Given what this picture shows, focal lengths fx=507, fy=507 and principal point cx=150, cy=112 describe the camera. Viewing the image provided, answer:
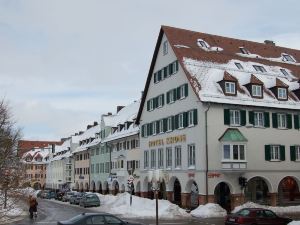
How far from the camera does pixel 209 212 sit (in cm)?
4441

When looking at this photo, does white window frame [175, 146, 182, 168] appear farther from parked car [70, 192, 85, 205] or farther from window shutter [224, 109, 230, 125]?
parked car [70, 192, 85, 205]

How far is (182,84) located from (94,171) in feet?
136

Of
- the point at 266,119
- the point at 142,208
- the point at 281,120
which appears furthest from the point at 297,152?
the point at 142,208

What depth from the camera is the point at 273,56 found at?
61156 millimetres

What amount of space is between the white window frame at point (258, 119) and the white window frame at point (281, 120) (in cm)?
212

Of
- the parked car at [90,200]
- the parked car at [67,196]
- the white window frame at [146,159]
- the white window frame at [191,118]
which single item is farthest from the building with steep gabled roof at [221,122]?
the parked car at [67,196]

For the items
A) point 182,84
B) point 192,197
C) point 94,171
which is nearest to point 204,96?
point 182,84

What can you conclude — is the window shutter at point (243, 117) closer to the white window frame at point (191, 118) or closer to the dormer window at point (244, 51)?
the white window frame at point (191, 118)

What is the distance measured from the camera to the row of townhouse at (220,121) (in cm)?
4775

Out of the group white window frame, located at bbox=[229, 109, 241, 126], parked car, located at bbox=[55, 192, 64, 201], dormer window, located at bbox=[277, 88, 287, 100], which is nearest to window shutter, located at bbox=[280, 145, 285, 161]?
dormer window, located at bbox=[277, 88, 287, 100]

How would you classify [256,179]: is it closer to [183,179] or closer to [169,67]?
[183,179]

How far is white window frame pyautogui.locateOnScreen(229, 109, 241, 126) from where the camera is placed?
1930 inches

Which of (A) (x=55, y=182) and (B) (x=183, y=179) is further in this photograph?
(A) (x=55, y=182)

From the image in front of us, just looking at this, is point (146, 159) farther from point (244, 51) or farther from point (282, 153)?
point (244, 51)
